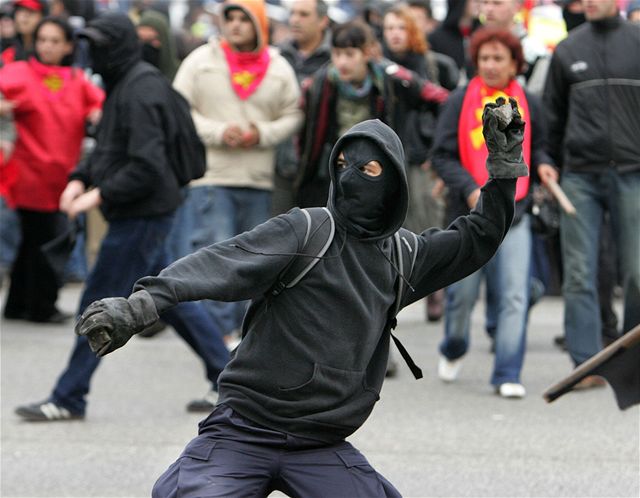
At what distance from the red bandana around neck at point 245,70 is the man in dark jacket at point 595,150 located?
179 cm

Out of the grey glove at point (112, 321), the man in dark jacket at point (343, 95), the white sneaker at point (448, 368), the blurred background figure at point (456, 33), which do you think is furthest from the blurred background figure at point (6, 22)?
the grey glove at point (112, 321)

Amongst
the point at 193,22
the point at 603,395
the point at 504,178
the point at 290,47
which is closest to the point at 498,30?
the point at 603,395

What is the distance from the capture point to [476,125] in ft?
25.5

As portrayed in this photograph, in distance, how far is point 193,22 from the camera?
58.6 feet

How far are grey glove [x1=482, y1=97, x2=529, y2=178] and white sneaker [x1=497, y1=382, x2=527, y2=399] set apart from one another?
3.62 metres

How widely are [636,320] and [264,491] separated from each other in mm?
1876

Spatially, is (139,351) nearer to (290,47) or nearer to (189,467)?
(290,47)

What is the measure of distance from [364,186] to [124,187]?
3025mm

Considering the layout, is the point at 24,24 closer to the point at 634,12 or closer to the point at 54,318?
the point at 54,318

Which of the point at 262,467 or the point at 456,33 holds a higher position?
the point at 262,467

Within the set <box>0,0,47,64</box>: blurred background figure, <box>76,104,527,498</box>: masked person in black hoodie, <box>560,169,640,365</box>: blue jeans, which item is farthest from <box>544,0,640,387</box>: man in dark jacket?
<box>0,0,47,64</box>: blurred background figure

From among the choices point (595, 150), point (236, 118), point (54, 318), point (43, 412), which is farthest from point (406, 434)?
point (54, 318)

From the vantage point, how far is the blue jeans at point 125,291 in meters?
7.06

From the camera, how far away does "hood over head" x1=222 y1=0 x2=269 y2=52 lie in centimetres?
862
